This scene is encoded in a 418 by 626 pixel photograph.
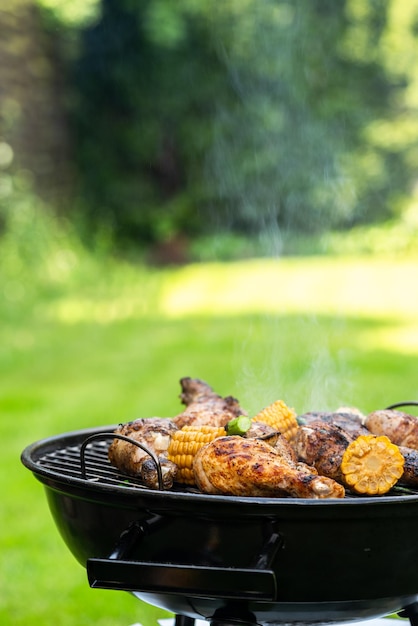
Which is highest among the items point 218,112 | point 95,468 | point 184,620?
Result: point 218,112

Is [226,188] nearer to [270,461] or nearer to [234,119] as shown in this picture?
[234,119]

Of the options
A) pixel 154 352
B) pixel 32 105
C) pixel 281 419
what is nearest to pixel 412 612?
pixel 281 419

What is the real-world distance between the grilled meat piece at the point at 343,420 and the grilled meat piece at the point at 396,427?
1.2 inches

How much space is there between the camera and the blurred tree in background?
10.3 metres

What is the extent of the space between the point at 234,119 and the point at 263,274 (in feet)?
7.91

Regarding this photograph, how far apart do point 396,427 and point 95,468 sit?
Answer: 28.7 inches

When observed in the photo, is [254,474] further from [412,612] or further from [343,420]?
[412,612]

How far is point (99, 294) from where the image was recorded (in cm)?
912

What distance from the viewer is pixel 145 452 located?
6.01 ft

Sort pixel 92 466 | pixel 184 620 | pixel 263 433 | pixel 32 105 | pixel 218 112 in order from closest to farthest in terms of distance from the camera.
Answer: pixel 263 433 < pixel 92 466 < pixel 184 620 < pixel 32 105 < pixel 218 112

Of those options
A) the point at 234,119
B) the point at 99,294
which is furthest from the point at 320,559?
the point at 234,119

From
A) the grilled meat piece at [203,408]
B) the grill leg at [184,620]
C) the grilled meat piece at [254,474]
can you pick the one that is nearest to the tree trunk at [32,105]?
the grilled meat piece at [203,408]

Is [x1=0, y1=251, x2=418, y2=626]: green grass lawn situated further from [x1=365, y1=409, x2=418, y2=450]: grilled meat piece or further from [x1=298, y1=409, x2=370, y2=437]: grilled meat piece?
[x1=365, y1=409, x2=418, y2=450]: grilled meat piece

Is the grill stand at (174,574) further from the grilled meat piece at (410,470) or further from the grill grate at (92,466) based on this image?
the grilled meat piece at (410,470)
